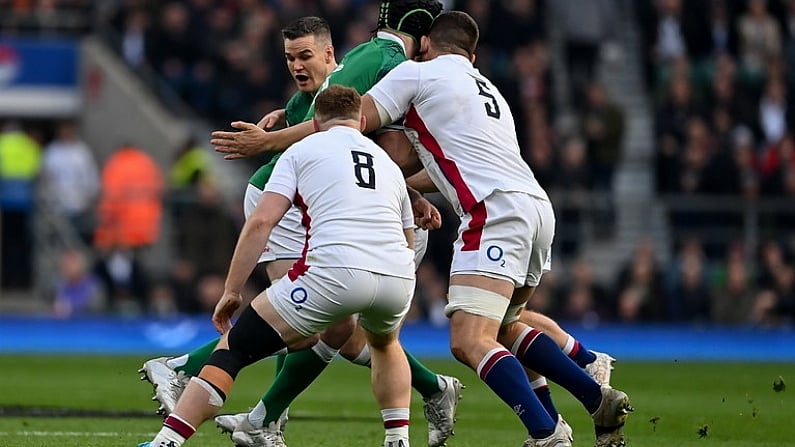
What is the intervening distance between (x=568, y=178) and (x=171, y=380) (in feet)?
45.0

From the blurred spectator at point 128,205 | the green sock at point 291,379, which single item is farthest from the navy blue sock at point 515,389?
the blurred spectator at point 128,205

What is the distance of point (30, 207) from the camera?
2180cm

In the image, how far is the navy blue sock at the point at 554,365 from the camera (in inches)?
346

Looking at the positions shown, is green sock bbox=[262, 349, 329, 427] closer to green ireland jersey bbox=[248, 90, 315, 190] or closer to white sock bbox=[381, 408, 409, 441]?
white sock bbox=[381, 408, 409, 441]

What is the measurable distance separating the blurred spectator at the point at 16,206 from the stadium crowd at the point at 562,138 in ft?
0.23

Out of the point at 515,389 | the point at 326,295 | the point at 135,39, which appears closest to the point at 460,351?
the point at 515,389

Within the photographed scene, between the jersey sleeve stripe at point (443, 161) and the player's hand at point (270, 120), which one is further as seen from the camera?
the player's hand at point (270, 120)

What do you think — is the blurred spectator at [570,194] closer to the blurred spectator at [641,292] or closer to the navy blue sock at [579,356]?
the blurred spectator at [641,292]

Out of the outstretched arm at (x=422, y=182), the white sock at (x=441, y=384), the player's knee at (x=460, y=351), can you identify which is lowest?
the white sock at (x=441, y=384)

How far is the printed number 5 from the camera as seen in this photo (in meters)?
8.72

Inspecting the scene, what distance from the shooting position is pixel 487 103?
8.74 metres

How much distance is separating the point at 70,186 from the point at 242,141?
1344cm

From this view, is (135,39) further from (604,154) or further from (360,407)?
(360,407)

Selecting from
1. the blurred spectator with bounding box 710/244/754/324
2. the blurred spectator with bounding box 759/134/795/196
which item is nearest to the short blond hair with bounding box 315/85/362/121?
the blurred spectator with bounding box 710/244/754/324
